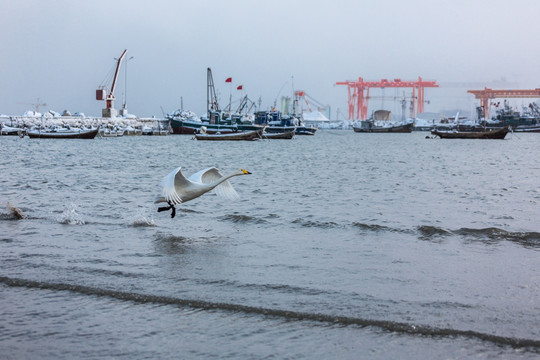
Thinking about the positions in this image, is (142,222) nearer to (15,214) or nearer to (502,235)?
(15,214)

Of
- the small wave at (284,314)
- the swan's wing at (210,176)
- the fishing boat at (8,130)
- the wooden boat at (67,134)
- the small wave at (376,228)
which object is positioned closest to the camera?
the small wave at (284,314)

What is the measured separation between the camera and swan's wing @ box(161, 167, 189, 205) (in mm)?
9875

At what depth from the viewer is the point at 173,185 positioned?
988 centimetres

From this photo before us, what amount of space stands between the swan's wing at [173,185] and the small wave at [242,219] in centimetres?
218

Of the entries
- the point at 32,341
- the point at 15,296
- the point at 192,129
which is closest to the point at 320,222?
the point at 15,296

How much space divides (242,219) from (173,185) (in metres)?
2.67

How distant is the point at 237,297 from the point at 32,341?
78.1 inches

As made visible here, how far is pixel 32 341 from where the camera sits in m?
5.01

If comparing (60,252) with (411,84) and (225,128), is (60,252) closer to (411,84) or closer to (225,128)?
(225,128)

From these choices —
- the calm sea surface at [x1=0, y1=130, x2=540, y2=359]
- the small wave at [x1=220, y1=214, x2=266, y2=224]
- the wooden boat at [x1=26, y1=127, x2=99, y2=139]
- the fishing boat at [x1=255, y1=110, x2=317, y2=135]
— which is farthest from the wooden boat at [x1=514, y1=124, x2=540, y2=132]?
the small wave at [x1=220, y1=214, x2=266, y2=224]

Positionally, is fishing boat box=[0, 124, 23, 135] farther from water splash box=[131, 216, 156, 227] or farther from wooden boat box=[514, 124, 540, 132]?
wooden boat box=[514, 124, 540, 132]

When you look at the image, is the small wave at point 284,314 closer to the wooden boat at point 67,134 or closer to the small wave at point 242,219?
the small wave at point 242,219

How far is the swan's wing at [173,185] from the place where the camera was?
9.88 metres

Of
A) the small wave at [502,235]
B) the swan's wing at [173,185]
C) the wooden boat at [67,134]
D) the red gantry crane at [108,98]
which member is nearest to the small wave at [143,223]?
the swan's wing at [173,185]
